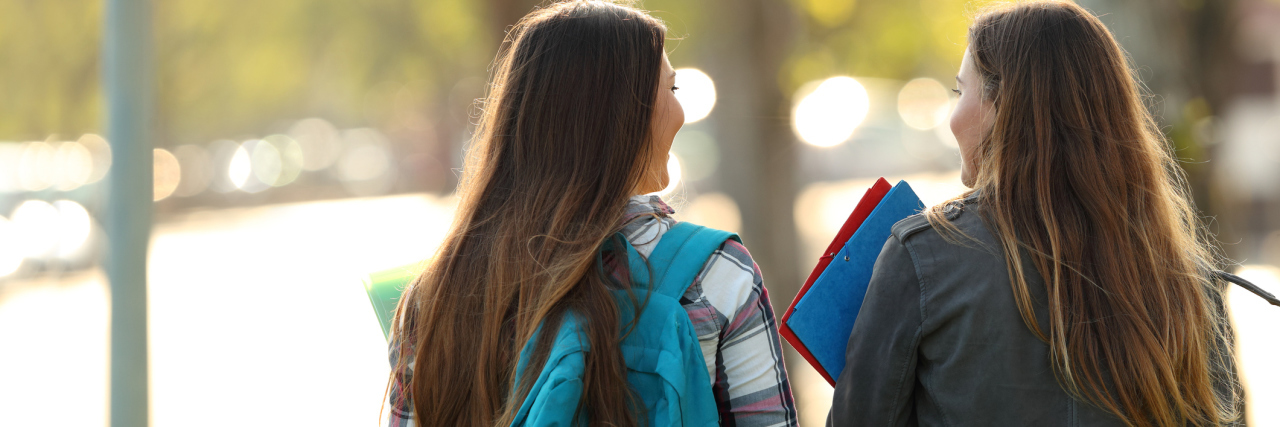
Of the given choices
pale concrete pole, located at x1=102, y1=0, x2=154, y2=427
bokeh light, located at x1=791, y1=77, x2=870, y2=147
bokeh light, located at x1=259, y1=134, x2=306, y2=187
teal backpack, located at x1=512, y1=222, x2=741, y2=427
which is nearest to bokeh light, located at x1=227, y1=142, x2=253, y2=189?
bokeh light, located at x1=259, y1=134, x2=306, y2=187

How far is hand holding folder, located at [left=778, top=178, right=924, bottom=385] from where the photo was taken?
1.73 m

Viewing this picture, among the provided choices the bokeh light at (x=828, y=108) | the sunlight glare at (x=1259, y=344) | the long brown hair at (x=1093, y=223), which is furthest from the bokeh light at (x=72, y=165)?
the sunlight glare at (x=1259, y=344)

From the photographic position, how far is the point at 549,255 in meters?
1.46

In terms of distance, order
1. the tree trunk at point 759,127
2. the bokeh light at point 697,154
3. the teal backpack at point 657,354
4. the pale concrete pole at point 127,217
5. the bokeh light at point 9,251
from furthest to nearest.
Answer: the bokeh light at point 9,251 → the bokeh light at point 697,154 → the tree trunk at point 759,127 → the pale concrete pole at point 127,217 → the teal backpack at point 657,354

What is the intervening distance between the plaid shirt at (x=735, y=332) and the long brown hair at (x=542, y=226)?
10 centimetres

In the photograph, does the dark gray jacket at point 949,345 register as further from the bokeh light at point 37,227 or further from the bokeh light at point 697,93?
the bokeh light at point 37,227

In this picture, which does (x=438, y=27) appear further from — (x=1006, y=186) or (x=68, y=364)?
(x=1006, y=186)

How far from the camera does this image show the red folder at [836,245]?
1742 millimetres

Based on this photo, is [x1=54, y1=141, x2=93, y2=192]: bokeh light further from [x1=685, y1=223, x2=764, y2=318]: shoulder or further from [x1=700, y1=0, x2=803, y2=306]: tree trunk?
[x1=685, y1=223, x2=764, y2=318]: shoulder

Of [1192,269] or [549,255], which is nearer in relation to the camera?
[549,255]

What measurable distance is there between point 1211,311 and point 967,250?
53 centimetres

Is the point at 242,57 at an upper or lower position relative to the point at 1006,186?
upper

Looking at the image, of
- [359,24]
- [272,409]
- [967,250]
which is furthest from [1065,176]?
[359,24]

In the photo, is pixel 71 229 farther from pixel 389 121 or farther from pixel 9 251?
pixel 389 121
